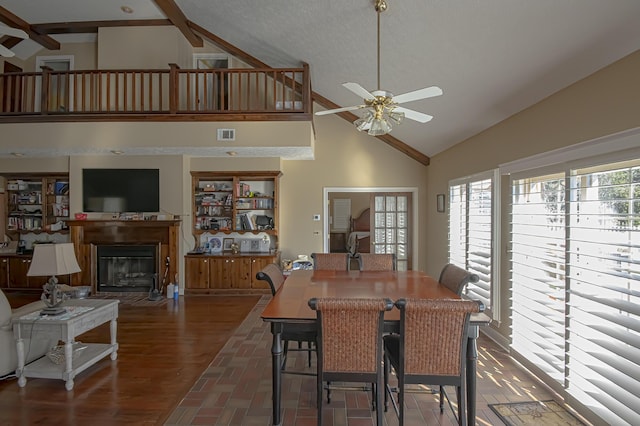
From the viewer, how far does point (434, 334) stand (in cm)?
190

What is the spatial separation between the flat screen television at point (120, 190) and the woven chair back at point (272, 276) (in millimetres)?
3544

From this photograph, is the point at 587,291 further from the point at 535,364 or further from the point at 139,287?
the point at 139,287

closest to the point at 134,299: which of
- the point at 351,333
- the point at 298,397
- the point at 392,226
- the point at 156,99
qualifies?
the point at 156,99

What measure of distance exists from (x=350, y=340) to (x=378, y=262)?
→ 1.89m

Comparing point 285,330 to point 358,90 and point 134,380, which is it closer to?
point 134,380

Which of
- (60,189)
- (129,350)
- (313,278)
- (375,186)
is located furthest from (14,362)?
(375,186)

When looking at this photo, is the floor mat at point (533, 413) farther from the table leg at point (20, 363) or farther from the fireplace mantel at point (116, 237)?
the fireplace mantel at point (116, 237)

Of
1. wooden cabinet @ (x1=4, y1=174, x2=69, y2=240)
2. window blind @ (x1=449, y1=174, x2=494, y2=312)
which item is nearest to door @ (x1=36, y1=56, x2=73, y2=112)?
wooden cabinet @ (x1=4, y1=174, x2=69, y2=240)

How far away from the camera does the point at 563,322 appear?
255 cm

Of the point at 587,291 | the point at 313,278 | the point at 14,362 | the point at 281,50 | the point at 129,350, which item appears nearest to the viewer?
the point at 587,291

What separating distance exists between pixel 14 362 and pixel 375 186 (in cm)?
527

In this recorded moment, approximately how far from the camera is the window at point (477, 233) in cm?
364

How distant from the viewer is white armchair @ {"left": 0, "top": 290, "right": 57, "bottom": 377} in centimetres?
272

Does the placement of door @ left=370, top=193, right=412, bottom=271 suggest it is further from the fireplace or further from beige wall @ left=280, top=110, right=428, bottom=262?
the fireplace
